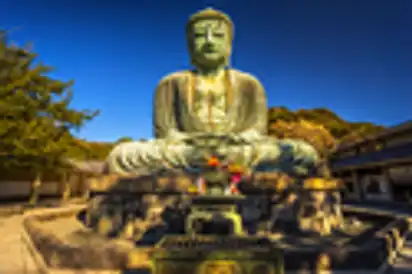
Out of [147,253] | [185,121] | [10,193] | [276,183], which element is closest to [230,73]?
[185,121]

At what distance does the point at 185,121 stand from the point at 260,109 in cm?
176

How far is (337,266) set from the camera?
316 cm

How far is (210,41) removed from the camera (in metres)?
7.20

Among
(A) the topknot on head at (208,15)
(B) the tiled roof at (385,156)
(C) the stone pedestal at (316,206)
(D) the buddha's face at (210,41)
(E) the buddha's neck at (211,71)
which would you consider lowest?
(C) the stone pedestal at (316,206)

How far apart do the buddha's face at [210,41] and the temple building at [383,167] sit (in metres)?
7.61

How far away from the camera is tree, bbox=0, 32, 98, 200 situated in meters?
9.93

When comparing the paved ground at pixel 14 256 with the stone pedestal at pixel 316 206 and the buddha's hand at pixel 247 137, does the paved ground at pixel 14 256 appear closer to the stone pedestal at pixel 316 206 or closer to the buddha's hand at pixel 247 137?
the stone pedestal at pixel 316 206

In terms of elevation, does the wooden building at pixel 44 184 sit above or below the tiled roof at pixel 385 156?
below

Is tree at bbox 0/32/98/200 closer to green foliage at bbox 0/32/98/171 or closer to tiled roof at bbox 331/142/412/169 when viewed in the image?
green foliage at bbox 0/32/98/171

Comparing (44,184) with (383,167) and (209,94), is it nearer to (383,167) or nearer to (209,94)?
(209,94)

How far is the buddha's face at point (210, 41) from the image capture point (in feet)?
24.0

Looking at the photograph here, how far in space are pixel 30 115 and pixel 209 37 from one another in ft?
25.0

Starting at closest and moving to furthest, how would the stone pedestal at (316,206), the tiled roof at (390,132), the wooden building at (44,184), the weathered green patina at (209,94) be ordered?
the stone pedestal at (316,206)
the weathered green patina at (209,94)
the wooden building at (44,184)
the tiled roof at (390,132)

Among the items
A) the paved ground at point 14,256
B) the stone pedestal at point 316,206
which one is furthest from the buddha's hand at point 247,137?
the paved ground at point 14,256
